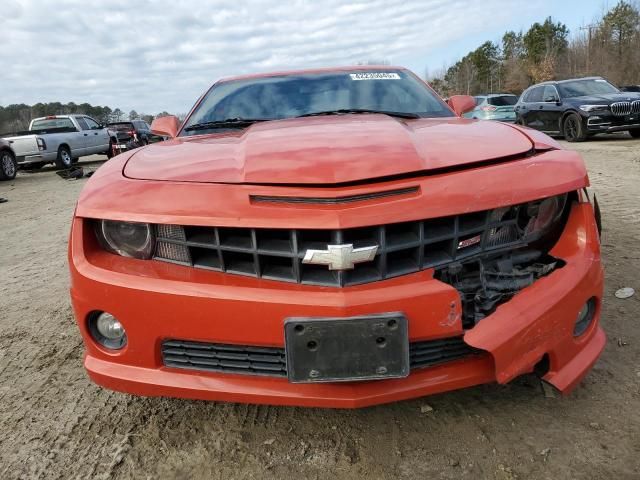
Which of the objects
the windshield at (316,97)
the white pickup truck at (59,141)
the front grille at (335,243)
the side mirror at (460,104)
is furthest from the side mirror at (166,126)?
the white pickup truck at (59,141)

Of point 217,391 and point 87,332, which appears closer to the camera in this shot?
point 217,391

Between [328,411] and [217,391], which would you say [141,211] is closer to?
[217,391]

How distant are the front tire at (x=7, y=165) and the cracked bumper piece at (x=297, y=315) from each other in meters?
13.3

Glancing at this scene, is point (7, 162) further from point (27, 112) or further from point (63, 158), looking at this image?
point (27, 112)

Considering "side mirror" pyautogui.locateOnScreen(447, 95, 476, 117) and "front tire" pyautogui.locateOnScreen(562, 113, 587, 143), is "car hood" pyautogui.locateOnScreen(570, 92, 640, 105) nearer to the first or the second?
"front tire" pyautogui.locateOnScreen(562, 113, 587, 143)

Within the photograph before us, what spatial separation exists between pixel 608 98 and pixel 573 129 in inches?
42.5

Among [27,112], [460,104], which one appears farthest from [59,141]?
[27,112]

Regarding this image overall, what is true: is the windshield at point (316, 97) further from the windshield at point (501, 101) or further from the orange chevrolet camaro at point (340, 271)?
the windshield at point (501, 101)

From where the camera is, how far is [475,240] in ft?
5.55

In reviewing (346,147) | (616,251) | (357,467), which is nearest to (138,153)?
(346,147)

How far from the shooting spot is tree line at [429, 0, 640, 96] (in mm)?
42406

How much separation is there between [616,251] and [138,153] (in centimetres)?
339

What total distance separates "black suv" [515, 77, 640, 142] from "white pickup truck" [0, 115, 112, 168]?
13.5 metres

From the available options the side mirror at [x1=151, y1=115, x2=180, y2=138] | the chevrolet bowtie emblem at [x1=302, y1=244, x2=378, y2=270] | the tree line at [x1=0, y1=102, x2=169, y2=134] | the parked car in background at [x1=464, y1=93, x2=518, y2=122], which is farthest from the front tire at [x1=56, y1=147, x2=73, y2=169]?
the tree line at [x1=0, y1=102, x2=169, y2=134]
